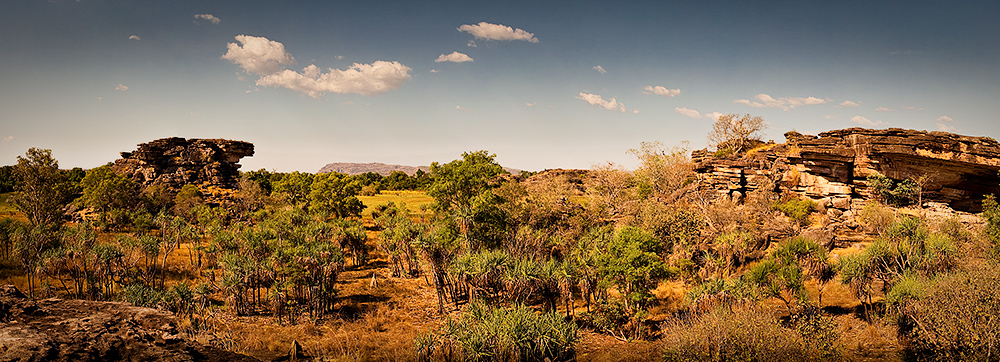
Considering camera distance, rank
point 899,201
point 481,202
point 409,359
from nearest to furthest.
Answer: point 409,359 < point 481,202 < point 899,201

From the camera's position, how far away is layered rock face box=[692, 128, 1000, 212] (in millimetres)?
44062

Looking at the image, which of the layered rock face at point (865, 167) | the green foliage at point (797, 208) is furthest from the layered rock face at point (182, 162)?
the green foliage at point (797, 208)

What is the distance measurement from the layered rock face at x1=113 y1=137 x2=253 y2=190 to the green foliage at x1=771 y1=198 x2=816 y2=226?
83012 mm

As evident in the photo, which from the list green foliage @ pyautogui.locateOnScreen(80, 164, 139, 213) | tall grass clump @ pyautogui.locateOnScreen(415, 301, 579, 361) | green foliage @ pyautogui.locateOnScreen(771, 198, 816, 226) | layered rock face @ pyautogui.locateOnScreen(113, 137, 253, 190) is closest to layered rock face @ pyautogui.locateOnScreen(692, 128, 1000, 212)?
green foliage @ pyautogui.locateOnScreen(771, 198, 816, 226)

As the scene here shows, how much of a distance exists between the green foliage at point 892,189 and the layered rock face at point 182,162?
304 ft

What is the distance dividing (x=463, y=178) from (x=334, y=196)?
1299 inches

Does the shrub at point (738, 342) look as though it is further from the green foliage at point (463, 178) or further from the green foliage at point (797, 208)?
the green foliage at point (797, 208)

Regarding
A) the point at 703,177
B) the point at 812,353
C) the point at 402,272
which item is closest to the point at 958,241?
the point at 812,353

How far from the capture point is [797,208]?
4931cm

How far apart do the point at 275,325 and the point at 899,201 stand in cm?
6677

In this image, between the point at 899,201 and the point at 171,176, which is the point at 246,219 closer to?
the point at 171,176

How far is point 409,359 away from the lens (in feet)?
60.1

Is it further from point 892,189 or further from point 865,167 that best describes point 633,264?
point 892,189

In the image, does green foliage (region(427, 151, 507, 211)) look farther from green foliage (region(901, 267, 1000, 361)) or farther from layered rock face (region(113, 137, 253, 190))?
layered rock face (region(113, 137, 253, 190))
